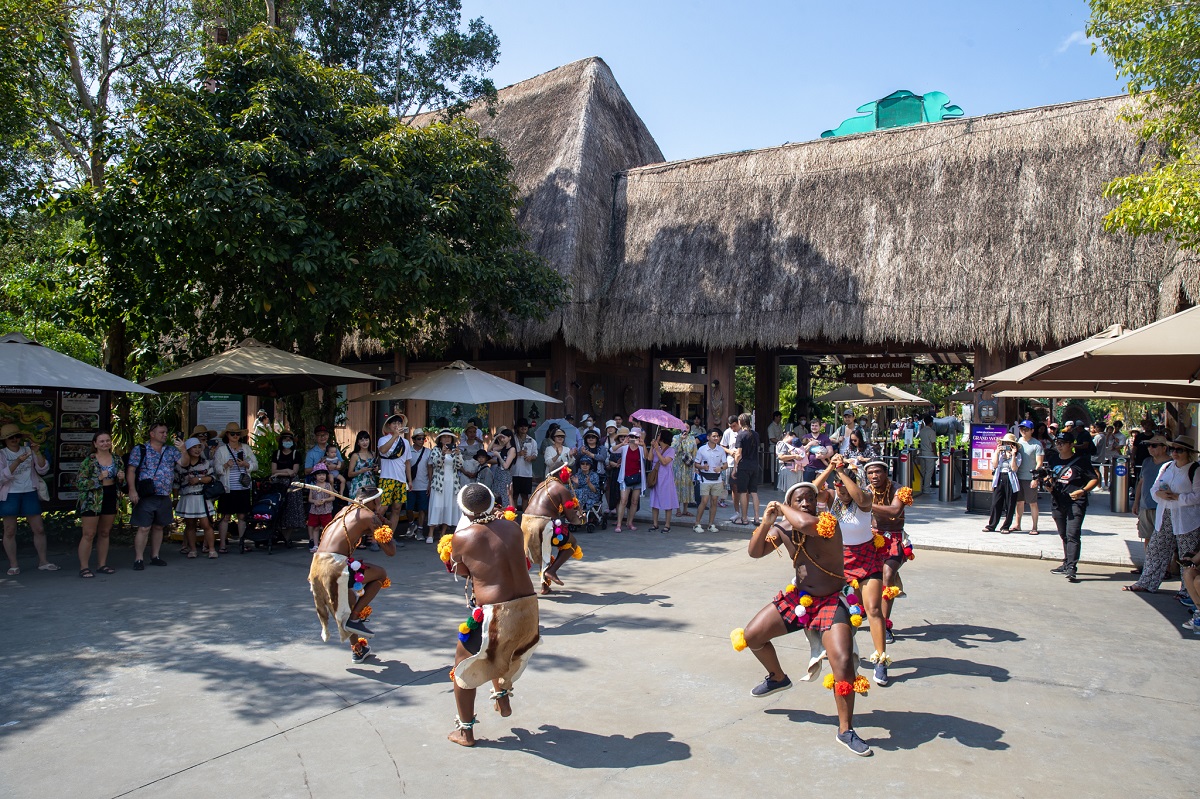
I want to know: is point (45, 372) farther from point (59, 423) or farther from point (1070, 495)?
point (1070, 495)

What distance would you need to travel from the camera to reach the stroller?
394 inches

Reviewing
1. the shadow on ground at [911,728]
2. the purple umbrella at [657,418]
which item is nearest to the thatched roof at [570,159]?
the purple umbrella at [657,418]

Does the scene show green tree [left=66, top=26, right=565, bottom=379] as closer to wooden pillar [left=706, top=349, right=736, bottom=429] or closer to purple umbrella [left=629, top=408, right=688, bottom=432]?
purple umbrella [left=629, top=408, right=688, bottom=432]

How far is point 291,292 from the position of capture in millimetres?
11391

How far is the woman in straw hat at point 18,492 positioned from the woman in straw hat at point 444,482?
4.17 metres

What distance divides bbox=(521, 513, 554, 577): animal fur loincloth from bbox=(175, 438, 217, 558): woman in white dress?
4.16 meters

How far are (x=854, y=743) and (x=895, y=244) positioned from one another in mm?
11617

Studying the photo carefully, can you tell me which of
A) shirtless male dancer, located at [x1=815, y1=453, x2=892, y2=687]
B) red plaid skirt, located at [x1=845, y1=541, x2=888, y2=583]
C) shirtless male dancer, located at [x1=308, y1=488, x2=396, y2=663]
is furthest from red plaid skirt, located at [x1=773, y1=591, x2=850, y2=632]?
shirtless male dancer, located at [x1=308, y1=488, x2=396, y2=663]

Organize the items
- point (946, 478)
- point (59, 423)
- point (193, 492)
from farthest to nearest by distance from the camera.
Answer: point (946, 478)
point (59, 423)
point (193, 492)

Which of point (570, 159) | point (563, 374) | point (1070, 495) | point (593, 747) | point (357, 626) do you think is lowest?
point (593, 747)

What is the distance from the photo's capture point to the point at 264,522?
10.0m

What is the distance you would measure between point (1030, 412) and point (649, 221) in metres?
10.2

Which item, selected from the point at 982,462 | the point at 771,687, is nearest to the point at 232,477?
the point at 771,687

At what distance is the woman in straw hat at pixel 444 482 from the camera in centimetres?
1082
